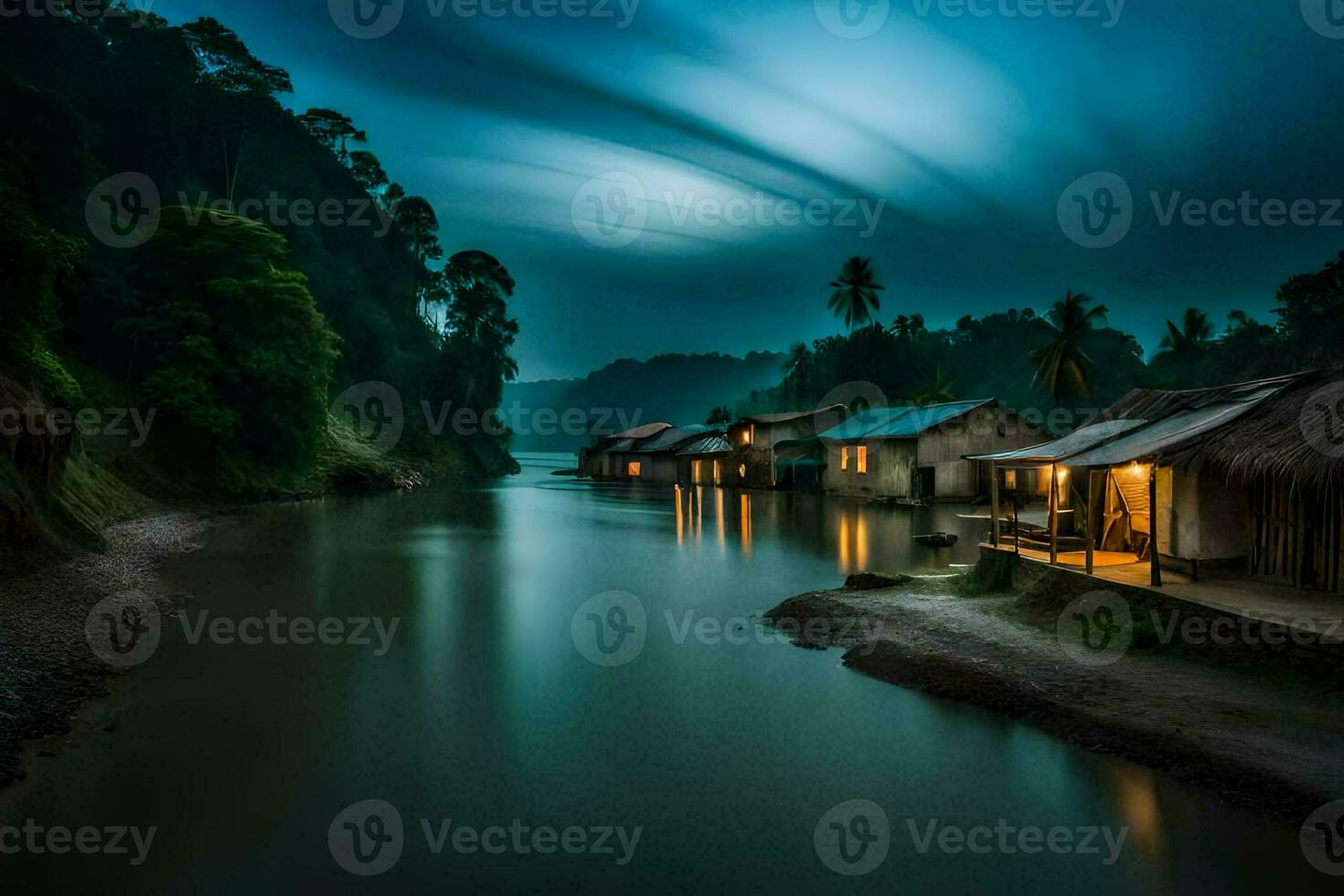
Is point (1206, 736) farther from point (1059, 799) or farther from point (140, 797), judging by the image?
point (140, 797)

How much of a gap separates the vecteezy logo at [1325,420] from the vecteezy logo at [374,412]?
170 feet

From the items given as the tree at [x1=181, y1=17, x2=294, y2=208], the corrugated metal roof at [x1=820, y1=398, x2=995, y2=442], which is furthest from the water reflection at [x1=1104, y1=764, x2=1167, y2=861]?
the tree at [x1=181, y1=17, x2=294, y2=208]

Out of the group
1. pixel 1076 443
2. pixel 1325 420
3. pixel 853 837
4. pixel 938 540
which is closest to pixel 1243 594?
pixel 1325 420

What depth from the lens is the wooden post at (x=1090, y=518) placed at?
39.4 feet

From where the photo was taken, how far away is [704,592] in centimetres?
1591

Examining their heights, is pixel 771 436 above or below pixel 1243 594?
above

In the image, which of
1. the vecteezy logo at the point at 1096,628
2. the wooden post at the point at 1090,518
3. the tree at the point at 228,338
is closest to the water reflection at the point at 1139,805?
the vecteezy logo at the point at 1096,628

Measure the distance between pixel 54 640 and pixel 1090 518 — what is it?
15.2 metres

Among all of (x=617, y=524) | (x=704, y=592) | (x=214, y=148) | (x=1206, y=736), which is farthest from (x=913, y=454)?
(x=214, y=148)

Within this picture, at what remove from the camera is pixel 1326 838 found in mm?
5582

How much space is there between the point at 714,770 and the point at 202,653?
807cm

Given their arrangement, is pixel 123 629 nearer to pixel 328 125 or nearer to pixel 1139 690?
pixel 1139 690

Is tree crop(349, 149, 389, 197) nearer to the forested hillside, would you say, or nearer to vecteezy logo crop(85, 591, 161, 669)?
the forested hillside

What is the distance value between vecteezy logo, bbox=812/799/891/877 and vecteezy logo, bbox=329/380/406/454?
51161mm
